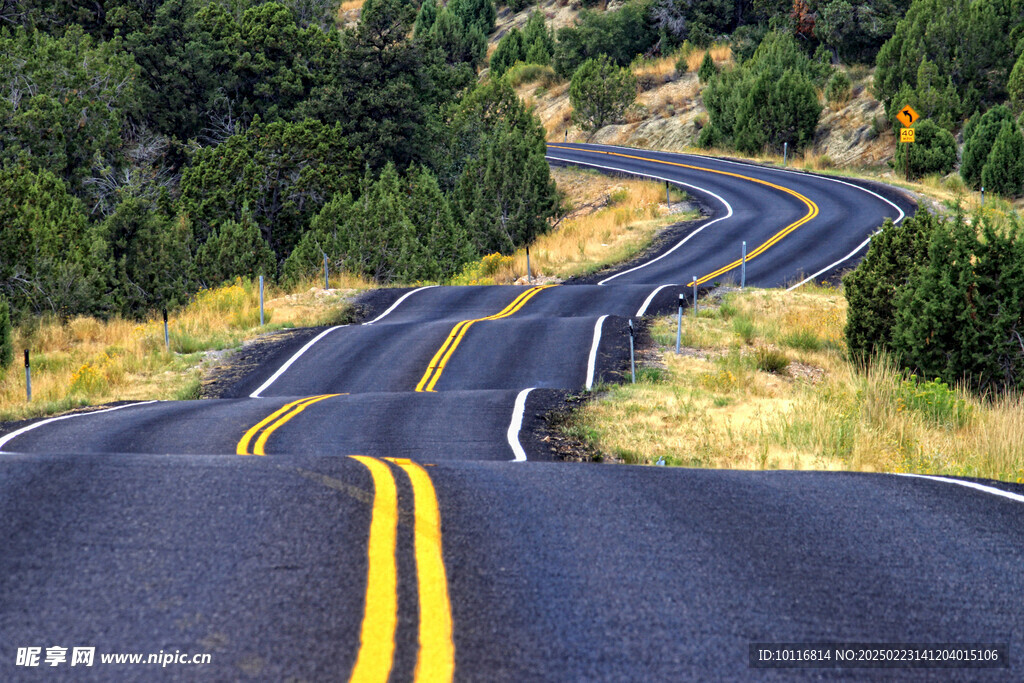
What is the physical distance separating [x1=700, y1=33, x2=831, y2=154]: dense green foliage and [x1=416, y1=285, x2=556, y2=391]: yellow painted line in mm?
28375

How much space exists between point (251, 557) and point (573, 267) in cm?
2741

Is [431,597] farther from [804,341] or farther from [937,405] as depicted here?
[804,341]

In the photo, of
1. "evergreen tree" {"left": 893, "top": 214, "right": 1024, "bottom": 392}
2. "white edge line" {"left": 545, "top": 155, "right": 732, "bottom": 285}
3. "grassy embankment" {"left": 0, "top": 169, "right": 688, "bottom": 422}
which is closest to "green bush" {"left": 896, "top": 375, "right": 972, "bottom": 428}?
"evergreen tree" {"left": 893, "top": 214, "right": 1024, "bottom": 392}

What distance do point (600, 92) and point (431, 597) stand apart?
198ft

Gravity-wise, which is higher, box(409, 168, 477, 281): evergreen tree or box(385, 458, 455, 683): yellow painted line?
box(385, 458, 455, 683): yellow painted line

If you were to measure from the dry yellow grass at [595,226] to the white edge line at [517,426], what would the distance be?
17053mm

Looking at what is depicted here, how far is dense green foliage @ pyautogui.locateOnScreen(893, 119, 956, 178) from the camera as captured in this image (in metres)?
41.7

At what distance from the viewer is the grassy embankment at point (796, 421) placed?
982 cm

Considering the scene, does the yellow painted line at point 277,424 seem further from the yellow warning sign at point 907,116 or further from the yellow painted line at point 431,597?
the yellow warning sign at point 907,116

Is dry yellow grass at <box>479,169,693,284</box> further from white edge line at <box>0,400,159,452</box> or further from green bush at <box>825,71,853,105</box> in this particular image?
white edge line at <box>0,400,159,452</box>

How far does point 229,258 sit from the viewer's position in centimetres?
3167

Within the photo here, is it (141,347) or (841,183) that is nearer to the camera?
Answer: (141,347)

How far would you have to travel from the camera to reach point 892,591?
14.5ft

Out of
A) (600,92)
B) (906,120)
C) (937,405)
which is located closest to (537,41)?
(600,92)
